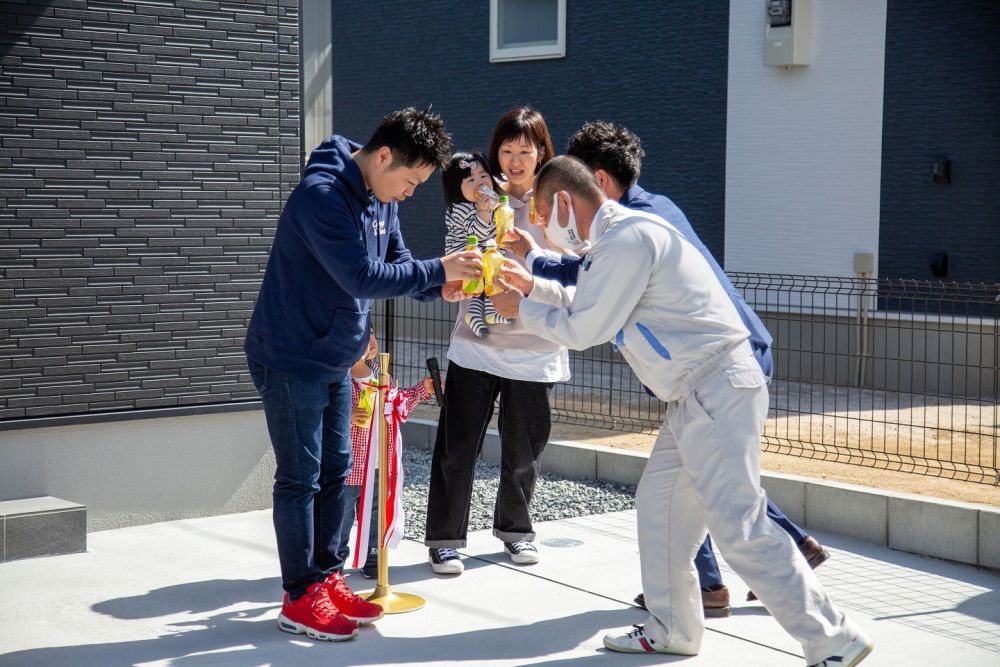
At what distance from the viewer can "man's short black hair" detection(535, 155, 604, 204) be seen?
13.2ft

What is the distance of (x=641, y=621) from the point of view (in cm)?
441

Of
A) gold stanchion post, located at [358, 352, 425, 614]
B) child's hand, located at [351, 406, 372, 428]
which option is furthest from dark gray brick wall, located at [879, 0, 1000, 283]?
gold stanchion post, located at [358, 352, 425, 614]

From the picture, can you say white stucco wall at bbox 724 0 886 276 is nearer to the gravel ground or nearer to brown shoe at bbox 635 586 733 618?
the gravel ground

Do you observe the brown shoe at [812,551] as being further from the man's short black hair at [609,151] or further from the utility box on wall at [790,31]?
the utility box on wall at [790,31]

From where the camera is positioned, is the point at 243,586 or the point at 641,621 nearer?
the point at 641,621

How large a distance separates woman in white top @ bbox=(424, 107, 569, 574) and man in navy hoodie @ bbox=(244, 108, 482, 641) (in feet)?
2.55

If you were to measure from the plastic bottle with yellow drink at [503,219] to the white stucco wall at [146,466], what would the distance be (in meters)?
2.04

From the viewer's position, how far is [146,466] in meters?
5.62

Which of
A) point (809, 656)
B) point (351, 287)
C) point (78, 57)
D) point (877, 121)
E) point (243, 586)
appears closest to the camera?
point (809, 656)

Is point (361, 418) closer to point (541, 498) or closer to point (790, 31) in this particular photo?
point (541, 498)

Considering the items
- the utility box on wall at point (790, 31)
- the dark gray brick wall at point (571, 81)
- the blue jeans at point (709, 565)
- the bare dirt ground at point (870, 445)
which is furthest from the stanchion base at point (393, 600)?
the dark gray brick wall at point (571, 81)

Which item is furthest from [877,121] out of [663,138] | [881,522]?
[881,522]

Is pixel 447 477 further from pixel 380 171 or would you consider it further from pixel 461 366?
pixel 380 171

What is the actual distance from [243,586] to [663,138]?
28.4ft
